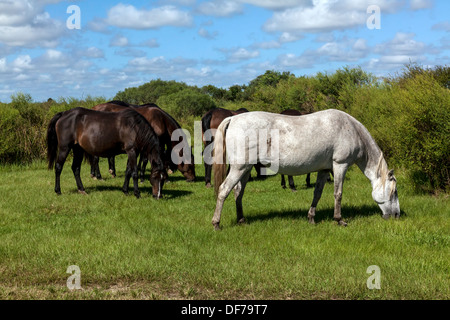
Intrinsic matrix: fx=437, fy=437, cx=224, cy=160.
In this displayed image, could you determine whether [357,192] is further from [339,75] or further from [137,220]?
[339,75]

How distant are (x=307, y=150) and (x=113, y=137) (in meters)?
5.29

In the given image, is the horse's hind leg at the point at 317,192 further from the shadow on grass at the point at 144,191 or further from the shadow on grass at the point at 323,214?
the shadow on grass at the point at 144,191

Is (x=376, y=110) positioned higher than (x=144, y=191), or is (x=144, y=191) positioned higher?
(x=376, y=110)

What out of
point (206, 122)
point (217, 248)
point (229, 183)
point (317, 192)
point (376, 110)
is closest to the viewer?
point (217, 248)

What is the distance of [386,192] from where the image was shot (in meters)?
8.02

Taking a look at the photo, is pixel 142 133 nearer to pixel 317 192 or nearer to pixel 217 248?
pixel 317 192

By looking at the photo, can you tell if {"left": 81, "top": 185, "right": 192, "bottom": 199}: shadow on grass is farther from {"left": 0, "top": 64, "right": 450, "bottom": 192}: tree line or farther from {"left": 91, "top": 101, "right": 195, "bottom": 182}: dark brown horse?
{"left": 0, "top": 64, "right": 450, "bottom": 192}: tree line

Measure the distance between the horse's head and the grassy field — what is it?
221mm

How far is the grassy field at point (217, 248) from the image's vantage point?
4957 millimetres

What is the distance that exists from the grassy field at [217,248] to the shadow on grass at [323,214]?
21mm

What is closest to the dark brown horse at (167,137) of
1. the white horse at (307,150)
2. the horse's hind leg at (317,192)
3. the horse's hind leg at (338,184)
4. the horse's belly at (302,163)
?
the white horse at (307,150)

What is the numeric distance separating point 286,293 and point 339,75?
18.4 meters
